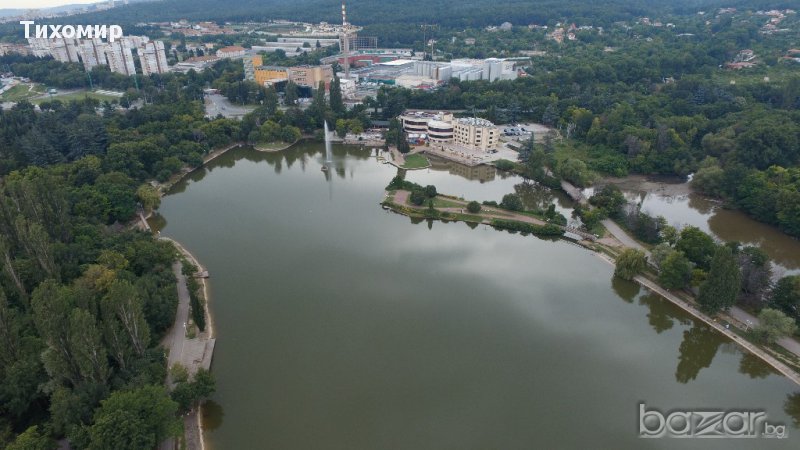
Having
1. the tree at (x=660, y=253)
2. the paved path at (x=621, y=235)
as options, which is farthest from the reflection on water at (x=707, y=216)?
the tree at (x=660, y=253)

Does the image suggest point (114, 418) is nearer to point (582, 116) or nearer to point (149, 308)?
point (149, 308)

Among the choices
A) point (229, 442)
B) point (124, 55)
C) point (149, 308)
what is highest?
point (124, 55)

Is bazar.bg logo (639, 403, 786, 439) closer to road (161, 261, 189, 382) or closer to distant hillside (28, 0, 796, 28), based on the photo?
road (161, 261, 189, 382)

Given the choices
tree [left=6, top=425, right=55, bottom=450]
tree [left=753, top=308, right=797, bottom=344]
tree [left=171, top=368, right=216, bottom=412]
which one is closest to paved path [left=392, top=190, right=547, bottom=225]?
tree [left=753, top=308, right=797, bottom=344]

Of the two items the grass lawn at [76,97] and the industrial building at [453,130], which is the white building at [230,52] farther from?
the industrial building at [453,130]

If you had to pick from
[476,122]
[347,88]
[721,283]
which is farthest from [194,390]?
[347,88]

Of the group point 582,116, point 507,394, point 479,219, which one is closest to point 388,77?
point 582,116
